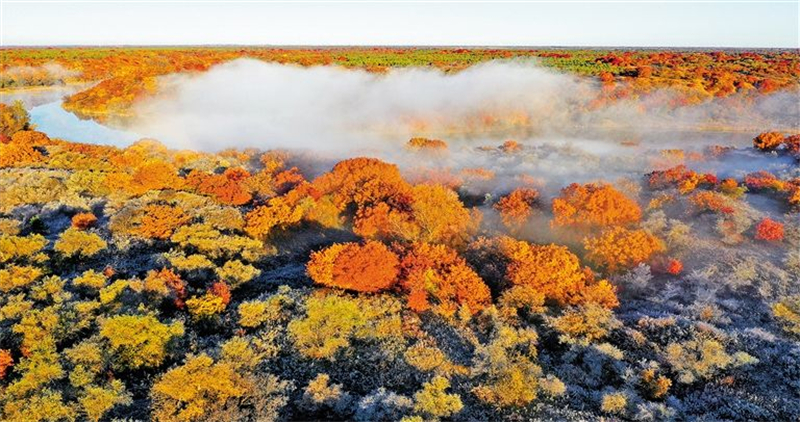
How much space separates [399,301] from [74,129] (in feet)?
188

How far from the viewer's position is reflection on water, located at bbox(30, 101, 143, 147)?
191ft

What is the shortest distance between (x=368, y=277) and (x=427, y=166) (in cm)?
2029

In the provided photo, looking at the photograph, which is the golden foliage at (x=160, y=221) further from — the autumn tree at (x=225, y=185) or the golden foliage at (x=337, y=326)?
the golden foliage at (x=337, y=326)

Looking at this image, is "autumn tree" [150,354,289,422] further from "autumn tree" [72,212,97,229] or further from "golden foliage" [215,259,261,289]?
"autumn tree" [72,212,97,229]

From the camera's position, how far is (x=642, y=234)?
84.3ft

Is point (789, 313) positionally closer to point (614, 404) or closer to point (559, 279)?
point (559, 279)

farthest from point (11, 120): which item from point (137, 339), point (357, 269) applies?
point (357, 269)

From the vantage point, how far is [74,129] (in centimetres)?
6366

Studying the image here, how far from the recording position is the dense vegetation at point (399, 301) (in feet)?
56.0

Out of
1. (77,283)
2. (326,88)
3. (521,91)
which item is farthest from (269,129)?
(77,283)

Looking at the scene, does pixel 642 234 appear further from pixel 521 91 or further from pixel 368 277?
pixel 521 91

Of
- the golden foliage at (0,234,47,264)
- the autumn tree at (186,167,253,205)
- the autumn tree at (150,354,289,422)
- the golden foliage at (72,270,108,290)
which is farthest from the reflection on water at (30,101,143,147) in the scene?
the autumn tree at (150,354,289,422)

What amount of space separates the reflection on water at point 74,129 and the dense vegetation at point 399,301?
75.7 ft

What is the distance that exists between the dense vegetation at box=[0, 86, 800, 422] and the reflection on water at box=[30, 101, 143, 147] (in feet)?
75.7
